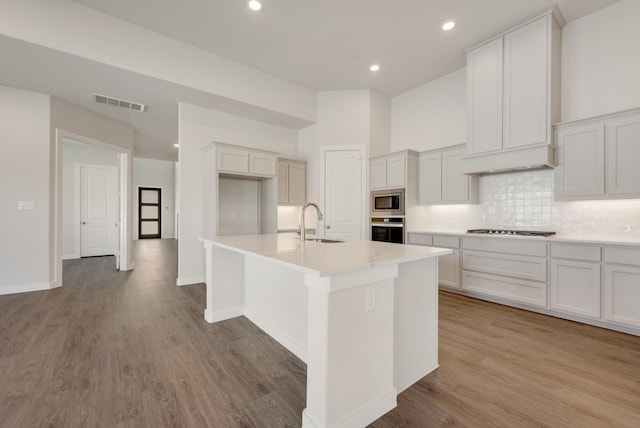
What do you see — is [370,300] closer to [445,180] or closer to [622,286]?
[622,286]

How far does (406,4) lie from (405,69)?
1449mm

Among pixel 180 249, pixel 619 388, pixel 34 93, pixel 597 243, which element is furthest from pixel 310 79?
pixel 619 388

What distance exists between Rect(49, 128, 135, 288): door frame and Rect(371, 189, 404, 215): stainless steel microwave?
481 centimetres

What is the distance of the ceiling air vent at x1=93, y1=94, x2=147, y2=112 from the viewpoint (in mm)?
4211

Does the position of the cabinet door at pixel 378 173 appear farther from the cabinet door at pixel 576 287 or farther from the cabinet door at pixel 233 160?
the cabinet door at pixel 576 287

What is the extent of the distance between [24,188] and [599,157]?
24.1 ft

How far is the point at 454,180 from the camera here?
4160 mm

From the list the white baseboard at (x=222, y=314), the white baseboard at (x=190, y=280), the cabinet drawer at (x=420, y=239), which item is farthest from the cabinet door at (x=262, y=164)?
the cabinet drawer at (x=420, y=239)

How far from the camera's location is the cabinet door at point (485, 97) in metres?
3.50

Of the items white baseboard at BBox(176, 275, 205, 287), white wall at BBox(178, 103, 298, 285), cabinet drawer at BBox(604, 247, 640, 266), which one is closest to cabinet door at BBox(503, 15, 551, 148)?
cabinet drawer at BBox(604, 247, 640, 266)

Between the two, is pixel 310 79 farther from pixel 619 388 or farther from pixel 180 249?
pixel 619 388

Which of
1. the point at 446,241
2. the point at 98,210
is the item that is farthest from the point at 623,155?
the point at 98,210

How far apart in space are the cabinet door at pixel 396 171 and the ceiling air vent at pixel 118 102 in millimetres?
4257

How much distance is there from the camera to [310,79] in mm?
4848
